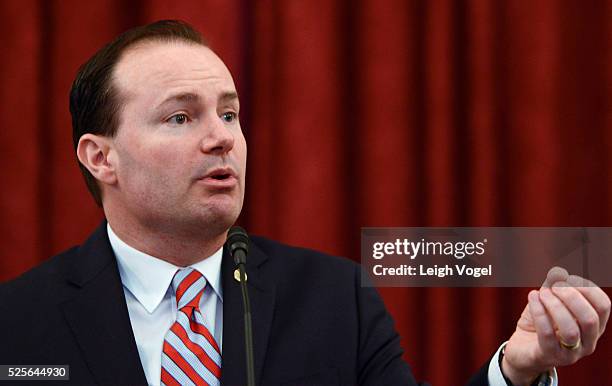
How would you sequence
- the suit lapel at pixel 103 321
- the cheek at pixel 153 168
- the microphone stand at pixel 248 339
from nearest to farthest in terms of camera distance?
the microphone stand at pixel 248 339, the suit lapel at pixel 103 321, the cheek at pixel 153 168

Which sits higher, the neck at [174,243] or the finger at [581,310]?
the neck at [174,243]

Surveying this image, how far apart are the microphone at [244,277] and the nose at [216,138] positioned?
11.2 inches

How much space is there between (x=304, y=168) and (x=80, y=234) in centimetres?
60

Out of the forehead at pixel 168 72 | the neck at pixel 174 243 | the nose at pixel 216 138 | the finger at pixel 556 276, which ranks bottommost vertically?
the finger at pixel 556 276

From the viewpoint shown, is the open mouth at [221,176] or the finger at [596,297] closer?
the finger at [596,297]

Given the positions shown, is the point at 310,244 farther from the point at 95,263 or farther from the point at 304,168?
the point at 95,263

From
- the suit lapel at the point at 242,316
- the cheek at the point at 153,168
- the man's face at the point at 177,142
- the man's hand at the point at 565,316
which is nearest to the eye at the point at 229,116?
the man's face at the point at 177,142

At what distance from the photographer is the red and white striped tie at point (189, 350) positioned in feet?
4.60

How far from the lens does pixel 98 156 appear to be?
1.63 meters

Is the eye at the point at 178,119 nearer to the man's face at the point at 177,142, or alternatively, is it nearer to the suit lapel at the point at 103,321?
the man's face at the point at 177,142

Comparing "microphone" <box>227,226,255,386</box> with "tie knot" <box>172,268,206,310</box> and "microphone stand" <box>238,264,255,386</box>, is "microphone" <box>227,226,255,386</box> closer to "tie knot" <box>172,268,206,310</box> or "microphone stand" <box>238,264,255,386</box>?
"microphone stand" <box>238,264,255,386</box>

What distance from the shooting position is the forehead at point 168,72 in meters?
1.53

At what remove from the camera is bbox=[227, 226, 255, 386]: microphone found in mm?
1057

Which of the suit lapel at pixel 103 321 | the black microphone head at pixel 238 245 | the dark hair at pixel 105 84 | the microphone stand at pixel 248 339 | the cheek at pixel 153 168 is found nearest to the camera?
the microphone stand at pixel 248 339
